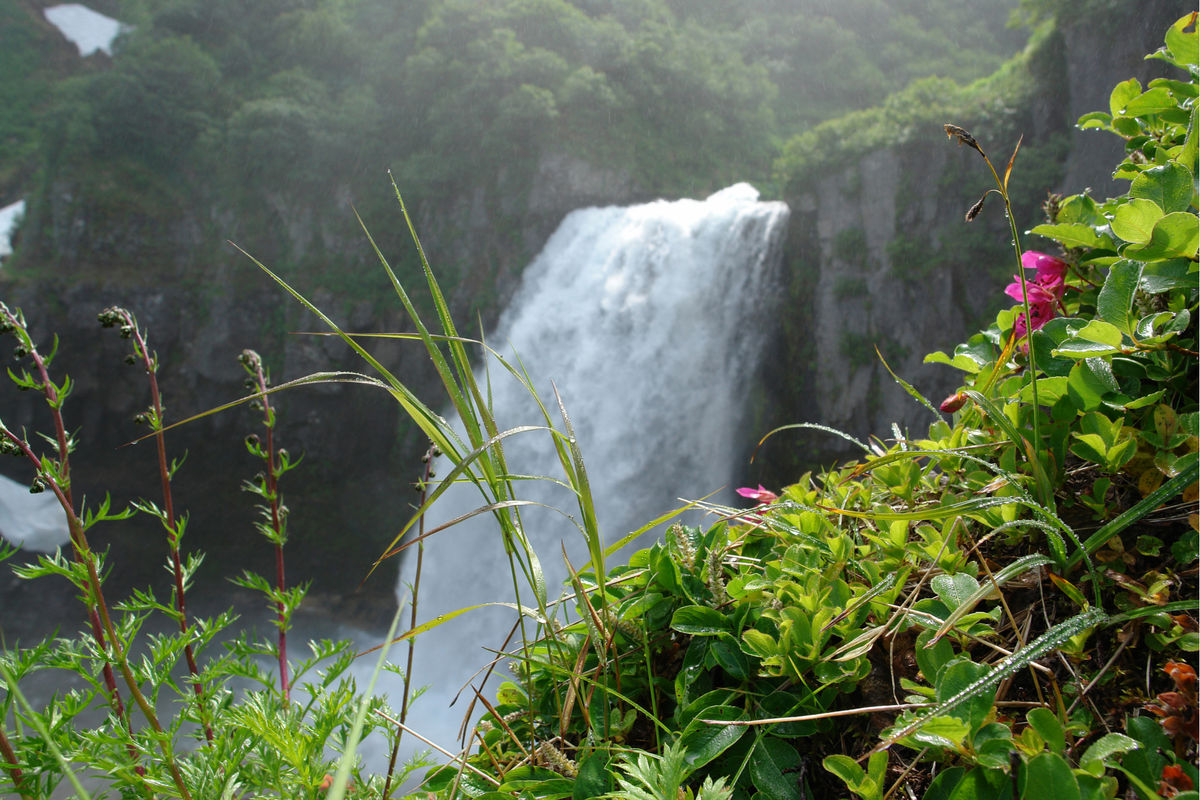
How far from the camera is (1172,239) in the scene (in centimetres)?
57

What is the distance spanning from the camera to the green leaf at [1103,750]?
1.36 feet

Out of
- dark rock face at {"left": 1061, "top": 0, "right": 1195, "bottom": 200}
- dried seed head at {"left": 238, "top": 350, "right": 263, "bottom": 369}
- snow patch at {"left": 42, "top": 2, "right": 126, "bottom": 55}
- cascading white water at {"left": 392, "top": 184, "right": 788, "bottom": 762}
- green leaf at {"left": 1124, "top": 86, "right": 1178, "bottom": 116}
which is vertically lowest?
cascading white water at {"left": 392, "top": 184, "right": 788, "bottom": 762}

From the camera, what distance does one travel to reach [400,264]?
1470cm

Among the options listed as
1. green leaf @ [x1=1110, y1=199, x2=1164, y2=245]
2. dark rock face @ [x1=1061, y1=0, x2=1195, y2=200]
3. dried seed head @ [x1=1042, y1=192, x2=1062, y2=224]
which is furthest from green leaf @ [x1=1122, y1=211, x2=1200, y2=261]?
dark rock face @ [x1=1061, y1=0, x2=1195, y2=200]

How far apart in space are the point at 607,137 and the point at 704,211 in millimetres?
6120

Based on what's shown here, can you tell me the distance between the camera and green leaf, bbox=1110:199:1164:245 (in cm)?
57

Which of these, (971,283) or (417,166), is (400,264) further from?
(971,283)

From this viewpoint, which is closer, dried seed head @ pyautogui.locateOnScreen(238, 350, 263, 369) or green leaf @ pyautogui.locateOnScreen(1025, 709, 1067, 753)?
green leaf @ pyautogui.locateOnScreen(1025, 709, 1067, 753)

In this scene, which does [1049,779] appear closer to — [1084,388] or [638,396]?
[1084,388]

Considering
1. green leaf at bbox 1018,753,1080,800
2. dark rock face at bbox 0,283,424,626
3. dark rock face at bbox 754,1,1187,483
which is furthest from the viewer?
dark rock face at bbox 0,283,424,626

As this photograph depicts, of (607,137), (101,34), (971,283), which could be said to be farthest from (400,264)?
(101,34)

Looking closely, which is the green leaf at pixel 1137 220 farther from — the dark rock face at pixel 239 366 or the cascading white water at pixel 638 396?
the dark rock face at pixel 239 366

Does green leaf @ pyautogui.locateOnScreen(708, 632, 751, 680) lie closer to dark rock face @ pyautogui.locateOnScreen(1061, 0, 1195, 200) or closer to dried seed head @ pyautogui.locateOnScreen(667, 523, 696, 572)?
dried seed head @ pyautogui.locateOnScreen(667, 523, 696, 572)

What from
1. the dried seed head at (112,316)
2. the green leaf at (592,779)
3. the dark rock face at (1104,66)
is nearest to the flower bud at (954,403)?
the green leaf at (592,779)
